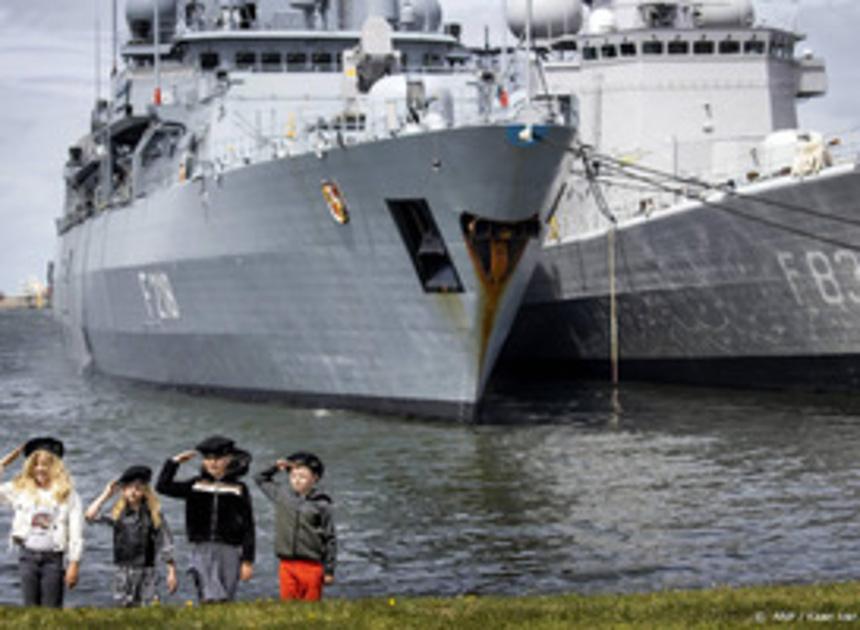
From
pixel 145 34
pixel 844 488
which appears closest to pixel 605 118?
pixel 145 34

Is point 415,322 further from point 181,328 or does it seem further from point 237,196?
point 181,328

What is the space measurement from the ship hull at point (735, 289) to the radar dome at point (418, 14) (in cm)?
559

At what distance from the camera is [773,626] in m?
8.90

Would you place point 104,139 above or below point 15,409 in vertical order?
above

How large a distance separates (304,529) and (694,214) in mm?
18861

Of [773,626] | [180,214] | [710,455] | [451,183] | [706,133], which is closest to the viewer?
[773,626]

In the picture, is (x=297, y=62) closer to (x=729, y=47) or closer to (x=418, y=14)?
(x=418, y=14)

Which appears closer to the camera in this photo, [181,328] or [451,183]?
[451,183]

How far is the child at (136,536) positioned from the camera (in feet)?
31.6

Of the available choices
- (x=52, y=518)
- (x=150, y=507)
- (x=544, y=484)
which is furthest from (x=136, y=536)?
(x=544, y=484)

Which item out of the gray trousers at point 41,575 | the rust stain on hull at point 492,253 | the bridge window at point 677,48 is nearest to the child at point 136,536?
the gray trousers at point 41,575

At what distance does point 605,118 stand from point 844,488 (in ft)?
69.7

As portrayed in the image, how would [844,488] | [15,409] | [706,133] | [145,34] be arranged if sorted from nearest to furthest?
[844,488], [15,409], [706,133], [145,34]

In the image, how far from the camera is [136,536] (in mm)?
9680
